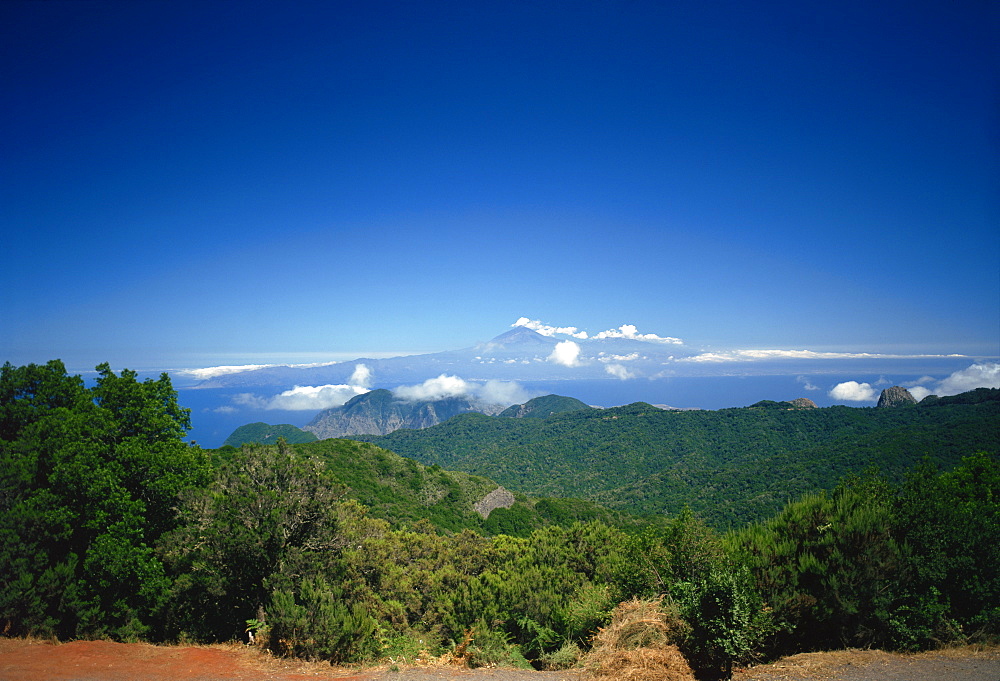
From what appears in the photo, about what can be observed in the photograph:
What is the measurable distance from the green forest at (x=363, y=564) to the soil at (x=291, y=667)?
0.39m

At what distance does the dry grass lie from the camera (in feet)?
19.9

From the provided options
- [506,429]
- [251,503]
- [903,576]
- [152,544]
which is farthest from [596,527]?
[506,429]

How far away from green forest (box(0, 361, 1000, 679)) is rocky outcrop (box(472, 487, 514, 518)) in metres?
42.4

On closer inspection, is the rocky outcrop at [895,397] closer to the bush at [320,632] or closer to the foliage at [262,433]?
the bush at [320,632]

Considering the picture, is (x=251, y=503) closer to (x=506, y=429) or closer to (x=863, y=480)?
(x=863, y=480)

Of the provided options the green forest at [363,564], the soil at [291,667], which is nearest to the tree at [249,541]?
the green forest at [363,564]

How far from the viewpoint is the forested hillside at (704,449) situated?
62312 millimetres

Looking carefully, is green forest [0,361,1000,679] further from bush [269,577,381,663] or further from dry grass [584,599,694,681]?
dry grass [584,599,694,681]

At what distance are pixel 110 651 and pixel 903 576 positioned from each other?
44.4 ft

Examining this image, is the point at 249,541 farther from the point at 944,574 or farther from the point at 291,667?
the point at 944,574

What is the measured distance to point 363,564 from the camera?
14164 millimetres

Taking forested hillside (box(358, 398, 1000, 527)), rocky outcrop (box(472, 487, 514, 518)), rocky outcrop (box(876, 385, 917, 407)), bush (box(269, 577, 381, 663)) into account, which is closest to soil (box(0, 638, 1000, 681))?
bush (box(269, 577, 381, 663))

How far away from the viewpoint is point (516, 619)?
1027 cm

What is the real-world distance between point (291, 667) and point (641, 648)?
559cm
